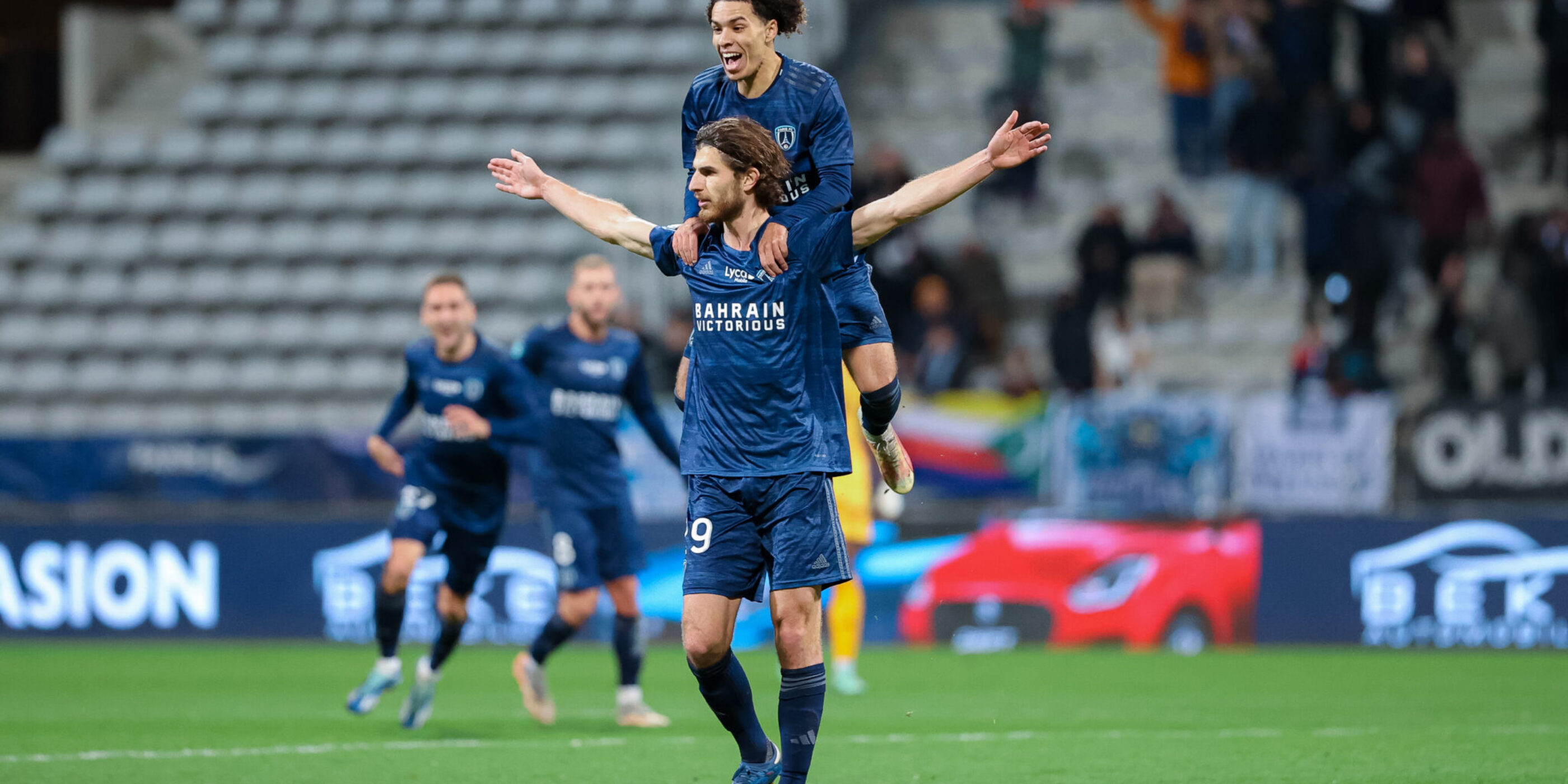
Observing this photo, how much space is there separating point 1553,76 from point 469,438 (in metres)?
11.8

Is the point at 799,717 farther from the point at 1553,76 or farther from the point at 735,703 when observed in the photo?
the point at 1553,76

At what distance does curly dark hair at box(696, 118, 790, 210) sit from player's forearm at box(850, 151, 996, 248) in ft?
0.96

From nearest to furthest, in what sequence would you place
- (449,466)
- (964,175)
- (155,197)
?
(964,175) < (449,466) < (155,197)

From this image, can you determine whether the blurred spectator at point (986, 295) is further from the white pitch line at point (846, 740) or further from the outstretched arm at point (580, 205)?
the outstretched arm at point (580, 205)

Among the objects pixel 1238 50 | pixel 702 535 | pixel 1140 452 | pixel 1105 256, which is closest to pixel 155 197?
pixel 1105 256

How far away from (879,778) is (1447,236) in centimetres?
1102

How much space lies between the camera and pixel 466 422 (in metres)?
9.35

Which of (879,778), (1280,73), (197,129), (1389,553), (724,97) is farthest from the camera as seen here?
(197,129)

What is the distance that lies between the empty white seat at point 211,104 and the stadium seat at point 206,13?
1082 millimetres

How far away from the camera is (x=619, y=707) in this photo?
9.57m

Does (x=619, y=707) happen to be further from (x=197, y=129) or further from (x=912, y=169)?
(x=197, y=129)

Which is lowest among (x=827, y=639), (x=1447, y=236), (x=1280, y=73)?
(x=827, y=639)

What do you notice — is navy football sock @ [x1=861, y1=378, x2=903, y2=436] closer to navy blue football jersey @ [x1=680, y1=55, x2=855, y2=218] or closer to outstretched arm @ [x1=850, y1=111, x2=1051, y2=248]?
navy blue football jersey @ [x1=680, y1=55, x2=855, y2=218]

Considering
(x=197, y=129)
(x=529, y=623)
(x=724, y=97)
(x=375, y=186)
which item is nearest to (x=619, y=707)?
(x=724, y=97)
